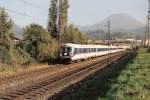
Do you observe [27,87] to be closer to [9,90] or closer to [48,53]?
[9,90]

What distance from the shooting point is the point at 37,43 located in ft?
163

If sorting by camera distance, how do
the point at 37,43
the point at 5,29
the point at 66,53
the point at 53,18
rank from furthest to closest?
the point at 53,18 < the point at 66,53 < the point at 37,43 < the point at 5,29

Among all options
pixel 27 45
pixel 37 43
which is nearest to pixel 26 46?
pixel 27 45

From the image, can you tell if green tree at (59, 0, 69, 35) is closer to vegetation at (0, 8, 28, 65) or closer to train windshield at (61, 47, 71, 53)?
train windshield at (61, 47, 71, 53)

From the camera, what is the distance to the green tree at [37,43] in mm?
49716

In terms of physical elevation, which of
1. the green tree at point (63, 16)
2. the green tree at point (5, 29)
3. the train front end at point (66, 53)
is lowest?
the train front end at point (66, 53)

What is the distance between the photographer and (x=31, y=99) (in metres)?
19.9

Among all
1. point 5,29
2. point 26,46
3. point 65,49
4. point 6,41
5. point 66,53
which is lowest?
point 66,53

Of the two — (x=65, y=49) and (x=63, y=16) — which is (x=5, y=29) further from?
(x=63, y=16)

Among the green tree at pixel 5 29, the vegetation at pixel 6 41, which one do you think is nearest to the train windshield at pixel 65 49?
the vegetation at pixel 6 41

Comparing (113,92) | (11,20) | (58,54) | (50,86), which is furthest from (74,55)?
(113,92)

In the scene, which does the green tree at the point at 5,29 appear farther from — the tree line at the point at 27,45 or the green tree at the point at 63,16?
the green tree at the point at 63,16

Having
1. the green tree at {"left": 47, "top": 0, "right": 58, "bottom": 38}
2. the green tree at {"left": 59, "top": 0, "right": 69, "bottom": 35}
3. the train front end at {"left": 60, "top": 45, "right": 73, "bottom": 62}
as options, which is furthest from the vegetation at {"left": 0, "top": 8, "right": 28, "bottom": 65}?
the green tree at {"left": 59, "top": 0, "right": 69, "bottom": 35}

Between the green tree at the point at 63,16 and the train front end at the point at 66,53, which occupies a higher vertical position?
the green tree at the point at 63,16
